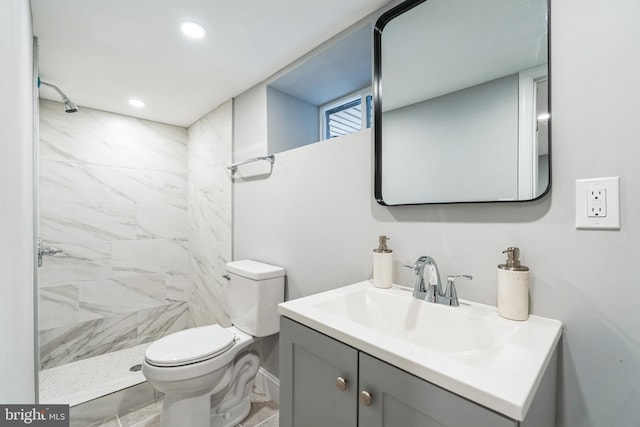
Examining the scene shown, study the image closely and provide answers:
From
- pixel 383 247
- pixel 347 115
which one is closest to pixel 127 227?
pixel 347 115

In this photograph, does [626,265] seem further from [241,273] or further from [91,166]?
[91,166]

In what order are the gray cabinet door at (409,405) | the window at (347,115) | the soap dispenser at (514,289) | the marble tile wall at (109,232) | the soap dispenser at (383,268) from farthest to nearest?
the marble tile wall at (109,232) < the window at (347,115) < the soap dispenser at (383,268) < the soap dispenser at (514,289) < the gray cabinet door at (409,405)

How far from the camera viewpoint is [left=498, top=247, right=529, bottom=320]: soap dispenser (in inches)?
33.2

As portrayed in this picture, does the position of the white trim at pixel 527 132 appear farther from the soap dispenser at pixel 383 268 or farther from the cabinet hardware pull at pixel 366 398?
the cabinet hardware pull at pixel 366 398

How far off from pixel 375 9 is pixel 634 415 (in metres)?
1.65

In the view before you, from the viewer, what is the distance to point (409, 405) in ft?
2.03

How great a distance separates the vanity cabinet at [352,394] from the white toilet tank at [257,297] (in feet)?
2.47

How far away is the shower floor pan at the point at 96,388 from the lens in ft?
5.59

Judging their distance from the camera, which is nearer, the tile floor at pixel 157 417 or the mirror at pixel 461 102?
the mirror at pixel 461 102

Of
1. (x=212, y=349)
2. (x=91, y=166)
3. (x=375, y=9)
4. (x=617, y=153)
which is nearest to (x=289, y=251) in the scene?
(x=212, y=349)

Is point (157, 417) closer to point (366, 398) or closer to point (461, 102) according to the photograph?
point (366, 398)

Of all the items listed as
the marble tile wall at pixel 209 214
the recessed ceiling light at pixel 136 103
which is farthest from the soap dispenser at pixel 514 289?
the recessed ceiling light at pixel 136 103

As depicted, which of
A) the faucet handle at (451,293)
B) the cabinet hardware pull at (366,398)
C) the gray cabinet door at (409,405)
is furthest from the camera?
the faucet handle at (451,293)

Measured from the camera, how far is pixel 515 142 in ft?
3.03
